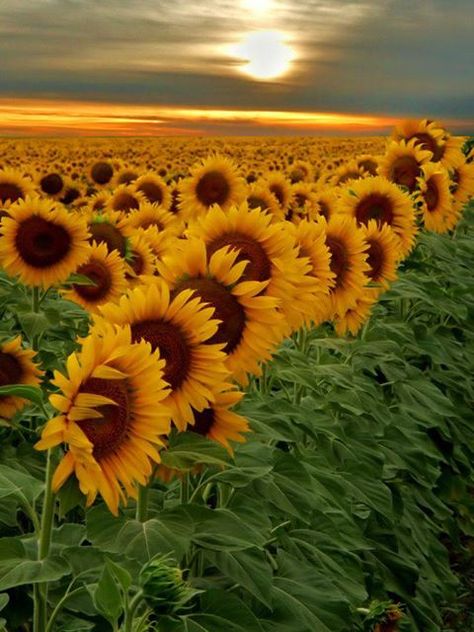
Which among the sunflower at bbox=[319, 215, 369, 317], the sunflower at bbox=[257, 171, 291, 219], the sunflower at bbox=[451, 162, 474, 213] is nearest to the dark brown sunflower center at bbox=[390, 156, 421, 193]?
the sunflower at bbox=[451, 162, 474, 213]

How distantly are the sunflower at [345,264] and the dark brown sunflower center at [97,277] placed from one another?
68.3 inches

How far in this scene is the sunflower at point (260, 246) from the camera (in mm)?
3127

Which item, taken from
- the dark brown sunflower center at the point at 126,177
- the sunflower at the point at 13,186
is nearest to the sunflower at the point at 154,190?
the sunflower at the point at 13,186

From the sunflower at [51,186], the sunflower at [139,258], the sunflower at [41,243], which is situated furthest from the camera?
the sunflower at [51,186]

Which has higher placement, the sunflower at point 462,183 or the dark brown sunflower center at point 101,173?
the sunflower at point 462,183

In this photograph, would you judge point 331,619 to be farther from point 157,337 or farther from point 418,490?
point 418,490

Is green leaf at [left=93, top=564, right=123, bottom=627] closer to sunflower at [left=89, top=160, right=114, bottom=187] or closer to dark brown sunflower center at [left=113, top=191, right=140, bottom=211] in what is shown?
dark brown sunflower center at [left=113, top=191, right=140, bottom=211]

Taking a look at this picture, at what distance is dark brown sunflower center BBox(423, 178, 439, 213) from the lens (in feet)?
24.2

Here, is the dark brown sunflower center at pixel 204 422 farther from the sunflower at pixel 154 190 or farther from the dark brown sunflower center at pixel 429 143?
the sunflower at pixel 154 190

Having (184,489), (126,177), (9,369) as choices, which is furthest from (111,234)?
(126,177)

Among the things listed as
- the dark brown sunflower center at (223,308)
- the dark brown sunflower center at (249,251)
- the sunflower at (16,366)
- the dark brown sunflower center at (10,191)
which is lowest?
the sunflower at (16,366)

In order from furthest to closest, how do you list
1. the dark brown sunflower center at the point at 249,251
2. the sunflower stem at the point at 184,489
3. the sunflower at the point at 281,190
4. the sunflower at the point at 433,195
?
the sunflower at the point at 281,190, the sunflower at the point at 433,195, the dark brown sunflower center at the point at 249,251, the sunflower stem at the point at 184,489

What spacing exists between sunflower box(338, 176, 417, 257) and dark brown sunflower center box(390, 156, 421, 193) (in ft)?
5.86

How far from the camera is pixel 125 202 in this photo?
9180 millimetres
